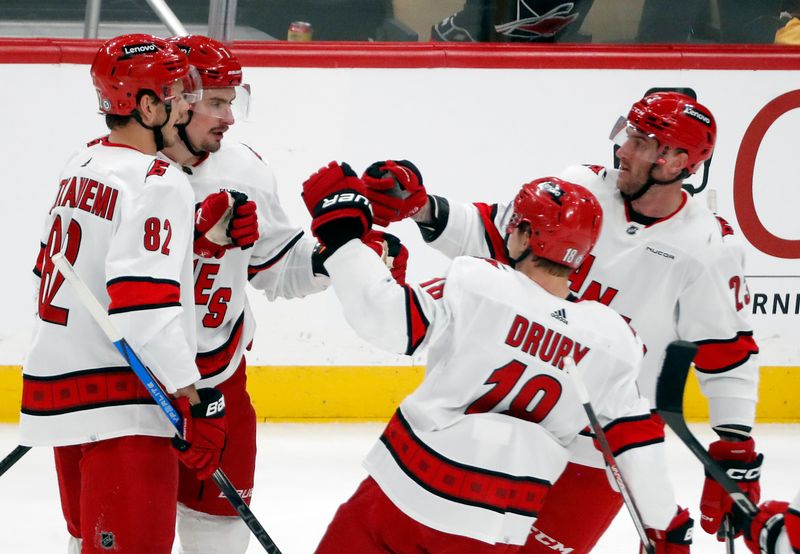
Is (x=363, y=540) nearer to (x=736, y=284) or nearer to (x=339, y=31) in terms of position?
(x=736, y=284)

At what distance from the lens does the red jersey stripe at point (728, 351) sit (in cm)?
257

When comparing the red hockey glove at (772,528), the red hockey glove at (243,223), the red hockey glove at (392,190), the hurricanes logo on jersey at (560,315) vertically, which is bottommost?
the red hockey glove at (772,528)

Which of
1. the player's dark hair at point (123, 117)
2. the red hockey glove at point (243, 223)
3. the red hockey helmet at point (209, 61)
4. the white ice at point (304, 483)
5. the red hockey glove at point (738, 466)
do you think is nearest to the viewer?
the player's dark hair at point (123, 117)

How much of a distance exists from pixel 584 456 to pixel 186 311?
0.91 metres

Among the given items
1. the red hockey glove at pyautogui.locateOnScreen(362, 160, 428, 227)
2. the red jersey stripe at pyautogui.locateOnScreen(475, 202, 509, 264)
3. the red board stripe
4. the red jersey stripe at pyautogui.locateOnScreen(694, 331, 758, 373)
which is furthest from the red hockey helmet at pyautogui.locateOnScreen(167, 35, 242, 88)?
the red board stripe

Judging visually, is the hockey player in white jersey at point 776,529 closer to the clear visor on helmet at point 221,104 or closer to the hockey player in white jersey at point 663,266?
the hockey player in white jersey at point 663,266

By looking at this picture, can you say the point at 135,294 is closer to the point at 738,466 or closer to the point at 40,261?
the point at 40,261

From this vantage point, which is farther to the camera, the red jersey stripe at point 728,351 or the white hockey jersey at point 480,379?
the red jersey stripe at point 728,351

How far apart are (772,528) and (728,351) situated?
626 millimetres

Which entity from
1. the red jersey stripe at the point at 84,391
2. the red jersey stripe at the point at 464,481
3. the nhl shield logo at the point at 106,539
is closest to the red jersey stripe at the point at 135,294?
the red jersey stripe at the point at 84,391

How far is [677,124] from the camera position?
2.53 m

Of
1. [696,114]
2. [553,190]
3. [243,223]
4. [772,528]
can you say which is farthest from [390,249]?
[772,528]

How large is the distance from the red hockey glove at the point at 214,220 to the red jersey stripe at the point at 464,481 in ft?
2.18

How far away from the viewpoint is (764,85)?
437 centimetres
